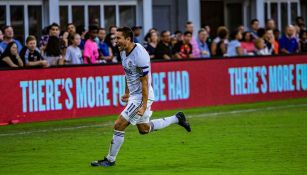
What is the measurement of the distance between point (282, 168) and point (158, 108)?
10908 mm

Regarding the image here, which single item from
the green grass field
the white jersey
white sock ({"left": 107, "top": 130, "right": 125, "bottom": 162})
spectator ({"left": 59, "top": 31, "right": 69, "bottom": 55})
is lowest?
the green grass field

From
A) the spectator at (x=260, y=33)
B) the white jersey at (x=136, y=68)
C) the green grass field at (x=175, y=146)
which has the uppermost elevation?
the spectator at (x=260, y=33)

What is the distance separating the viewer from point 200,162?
46.8 feet

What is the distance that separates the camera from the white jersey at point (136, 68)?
45.7 ft

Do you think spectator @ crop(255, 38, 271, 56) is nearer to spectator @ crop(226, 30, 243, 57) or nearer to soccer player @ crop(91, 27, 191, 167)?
spectator @ crop(226, 30, 243, 57)

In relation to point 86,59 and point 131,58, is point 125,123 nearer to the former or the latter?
point 131,58

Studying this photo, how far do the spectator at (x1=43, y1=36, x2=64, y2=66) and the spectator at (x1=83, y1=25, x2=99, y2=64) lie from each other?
75 cm

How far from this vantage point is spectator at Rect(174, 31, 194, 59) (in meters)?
26.0

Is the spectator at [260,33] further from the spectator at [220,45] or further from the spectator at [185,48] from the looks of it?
the spectator at [185,48]

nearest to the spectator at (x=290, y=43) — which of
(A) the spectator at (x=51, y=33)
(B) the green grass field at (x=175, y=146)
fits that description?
(B) the green grass field at (x=175, y=146)

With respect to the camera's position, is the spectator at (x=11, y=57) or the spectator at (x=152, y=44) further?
the spectator at (x=152, y=44)

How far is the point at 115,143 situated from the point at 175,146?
3062 millimetres

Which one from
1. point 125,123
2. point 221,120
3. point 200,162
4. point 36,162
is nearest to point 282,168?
point 200,162

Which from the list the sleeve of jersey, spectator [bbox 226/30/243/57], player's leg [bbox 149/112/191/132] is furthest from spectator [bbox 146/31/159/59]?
the sleeve of jersey
